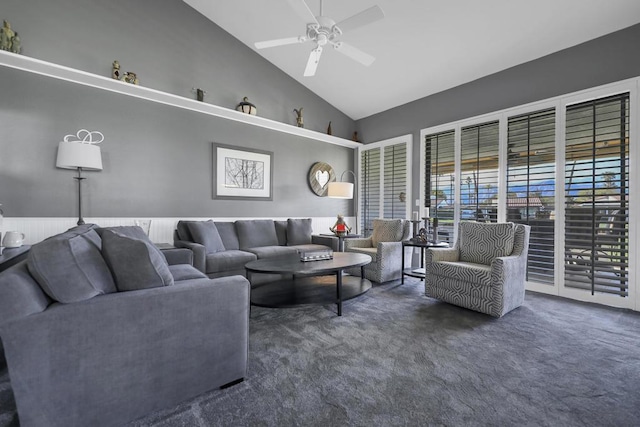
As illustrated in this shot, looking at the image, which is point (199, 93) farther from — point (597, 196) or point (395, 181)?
point (597, 196)

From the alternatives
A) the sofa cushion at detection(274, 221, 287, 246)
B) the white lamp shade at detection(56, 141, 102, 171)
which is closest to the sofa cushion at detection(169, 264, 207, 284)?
the white lamp shade at detection(56, 141, 102, 171)

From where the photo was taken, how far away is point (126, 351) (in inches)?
52.8

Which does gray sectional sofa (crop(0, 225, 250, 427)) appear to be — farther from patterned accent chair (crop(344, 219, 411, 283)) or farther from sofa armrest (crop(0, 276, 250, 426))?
patterned accent chair (crop(344, 219, 411, 283))

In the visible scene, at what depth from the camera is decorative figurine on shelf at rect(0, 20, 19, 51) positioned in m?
2.82

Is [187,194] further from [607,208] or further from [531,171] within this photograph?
[607,208]

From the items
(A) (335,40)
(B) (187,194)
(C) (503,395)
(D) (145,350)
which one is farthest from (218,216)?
(C) (503,395)

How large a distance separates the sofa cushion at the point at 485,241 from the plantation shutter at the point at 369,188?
2.32m

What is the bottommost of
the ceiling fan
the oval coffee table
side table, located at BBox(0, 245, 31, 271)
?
the oval coffee table

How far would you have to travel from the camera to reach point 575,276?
338cm

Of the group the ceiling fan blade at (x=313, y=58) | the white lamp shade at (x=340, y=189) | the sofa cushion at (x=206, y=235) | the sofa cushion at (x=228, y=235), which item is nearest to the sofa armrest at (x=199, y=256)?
the sofa cushion at (x=206, y=235)

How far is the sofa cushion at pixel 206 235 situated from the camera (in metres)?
3.69

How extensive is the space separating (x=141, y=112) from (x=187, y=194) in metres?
1.15

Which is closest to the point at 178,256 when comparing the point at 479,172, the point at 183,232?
the point at 183,232

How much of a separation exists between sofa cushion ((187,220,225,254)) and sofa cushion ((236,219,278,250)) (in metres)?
0.43
